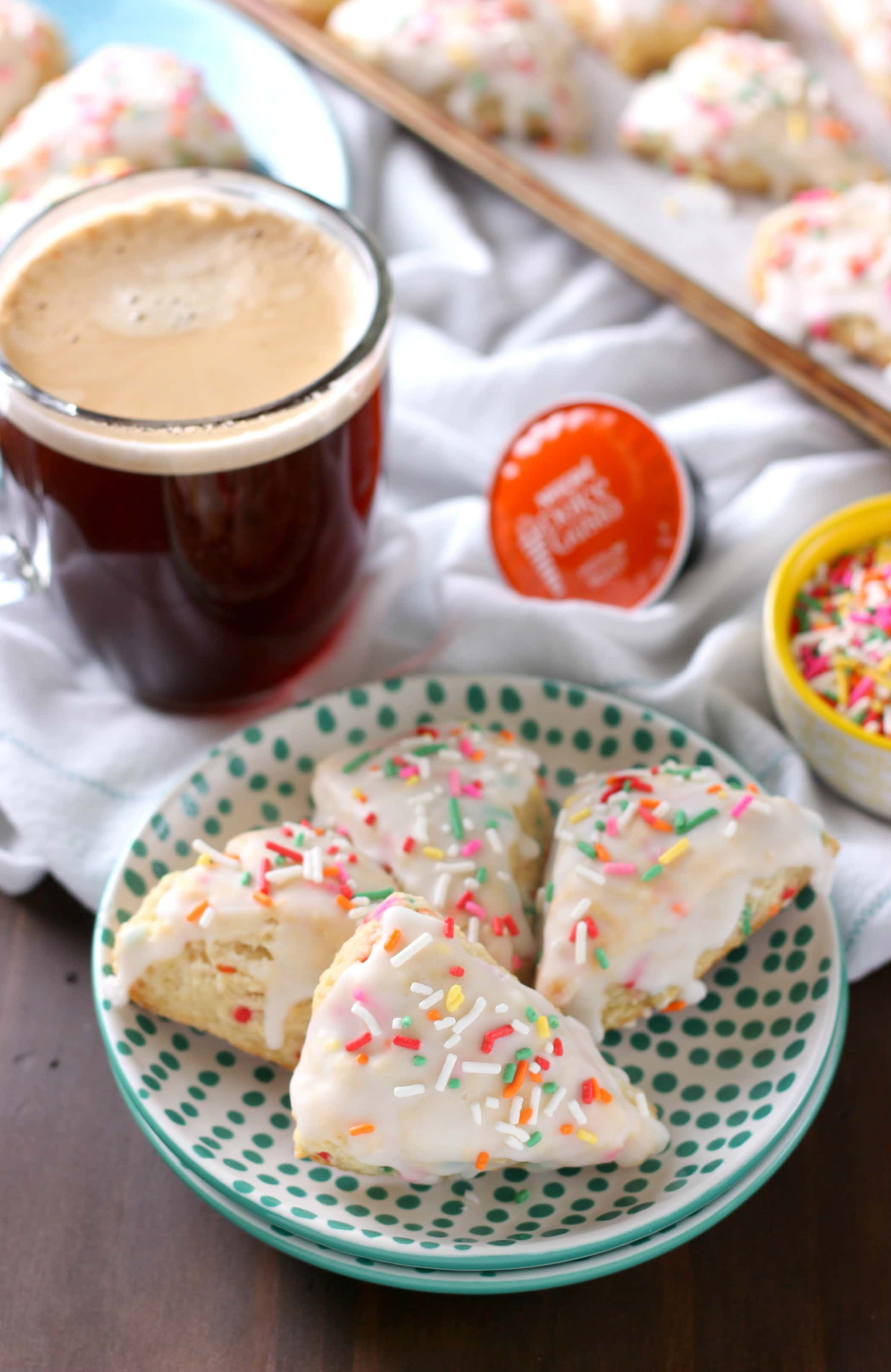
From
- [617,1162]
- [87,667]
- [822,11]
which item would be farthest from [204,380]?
[822,11]

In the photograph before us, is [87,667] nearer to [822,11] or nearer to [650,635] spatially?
[650,635]

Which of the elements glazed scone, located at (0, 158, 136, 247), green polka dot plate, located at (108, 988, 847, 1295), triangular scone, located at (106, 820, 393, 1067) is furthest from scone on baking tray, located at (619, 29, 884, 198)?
green polka dot plate, located at (108, 988, 847, 1295)

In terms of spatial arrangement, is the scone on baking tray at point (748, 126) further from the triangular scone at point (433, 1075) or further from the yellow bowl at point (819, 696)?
the triangular scone at point (433, 1075)

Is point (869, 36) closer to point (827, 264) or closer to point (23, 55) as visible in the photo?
point (827, 264)

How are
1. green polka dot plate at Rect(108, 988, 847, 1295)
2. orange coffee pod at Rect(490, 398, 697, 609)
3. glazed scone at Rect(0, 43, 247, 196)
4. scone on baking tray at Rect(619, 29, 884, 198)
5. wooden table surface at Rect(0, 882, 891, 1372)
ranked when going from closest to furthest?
1. green polka dot plate at Rect(108, 988, 847, 1295)
2. wooden table surface at Rect(0, 882, 891, 1372)
3. orange coffee pod at Rect(490, 398, 697, 609)
4. glazed scone at Rect(0, 43, 247, 196)
5. scone on baking tray at Rect(619, 29, 884, 198)

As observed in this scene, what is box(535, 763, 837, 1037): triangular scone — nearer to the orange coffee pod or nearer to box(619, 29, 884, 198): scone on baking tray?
the orange coffee pod
